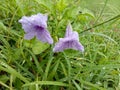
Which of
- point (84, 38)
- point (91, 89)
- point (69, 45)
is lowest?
point (91, 89)

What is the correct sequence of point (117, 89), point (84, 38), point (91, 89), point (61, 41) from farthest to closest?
point (84, 38)
point (117, 89)
point (91, 89)
point (61, 41)

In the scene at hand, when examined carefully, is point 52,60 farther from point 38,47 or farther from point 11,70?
point 11,70

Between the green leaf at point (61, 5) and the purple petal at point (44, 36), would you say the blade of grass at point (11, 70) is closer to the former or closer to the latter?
the purple petal at point (44, 36)

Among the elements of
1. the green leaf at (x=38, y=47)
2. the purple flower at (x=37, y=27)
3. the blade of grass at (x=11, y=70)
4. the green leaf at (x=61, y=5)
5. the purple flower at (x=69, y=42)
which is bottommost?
the blade of grass at (x=11, y=70)

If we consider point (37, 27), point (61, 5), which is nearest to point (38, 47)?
point (37, 27)

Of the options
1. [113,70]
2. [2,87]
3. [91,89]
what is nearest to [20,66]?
[2,87]

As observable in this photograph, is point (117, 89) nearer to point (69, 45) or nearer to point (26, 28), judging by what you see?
point (69, 45)

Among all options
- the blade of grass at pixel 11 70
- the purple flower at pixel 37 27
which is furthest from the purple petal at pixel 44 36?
the blade of grass at pixel 11 70
